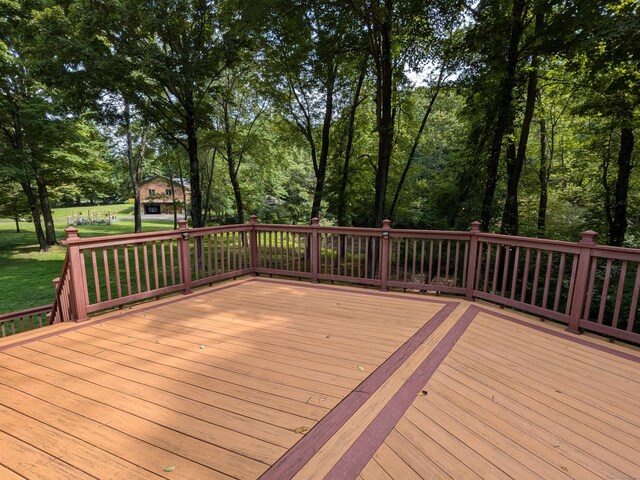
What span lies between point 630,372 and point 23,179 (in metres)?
15.0

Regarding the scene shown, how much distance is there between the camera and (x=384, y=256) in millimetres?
4676

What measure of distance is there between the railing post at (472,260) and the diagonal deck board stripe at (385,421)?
4.81 feet

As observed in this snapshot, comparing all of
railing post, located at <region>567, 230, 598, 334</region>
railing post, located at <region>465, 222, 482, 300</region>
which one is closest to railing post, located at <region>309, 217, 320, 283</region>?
railing post, located at <region>465, 222, 482, 300</region>

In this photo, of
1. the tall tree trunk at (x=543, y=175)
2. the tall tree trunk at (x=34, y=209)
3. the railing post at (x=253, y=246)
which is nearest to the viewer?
the railing post at (x=253, y=246)

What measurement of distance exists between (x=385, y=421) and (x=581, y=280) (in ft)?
8.78

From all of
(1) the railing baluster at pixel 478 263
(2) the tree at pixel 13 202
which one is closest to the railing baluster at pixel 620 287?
(1) the railing baluster at pixel 478 263

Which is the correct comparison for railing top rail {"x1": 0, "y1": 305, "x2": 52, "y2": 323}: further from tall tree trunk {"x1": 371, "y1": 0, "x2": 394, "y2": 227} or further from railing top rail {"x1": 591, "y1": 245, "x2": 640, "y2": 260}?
railing top rail {"x1": 591, "y1": 245, "x2": 640, "y2": 260}

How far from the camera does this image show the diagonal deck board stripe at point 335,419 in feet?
5.21

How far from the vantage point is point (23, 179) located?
1051cm

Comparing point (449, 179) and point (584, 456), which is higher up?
point (449, 179)

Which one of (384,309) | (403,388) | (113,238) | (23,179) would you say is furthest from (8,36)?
(403,388)

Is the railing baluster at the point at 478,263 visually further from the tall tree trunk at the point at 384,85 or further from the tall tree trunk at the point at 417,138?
the tall tree trunk at the point at 417,138

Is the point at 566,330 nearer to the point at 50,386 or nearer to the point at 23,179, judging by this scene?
the point at 50,386

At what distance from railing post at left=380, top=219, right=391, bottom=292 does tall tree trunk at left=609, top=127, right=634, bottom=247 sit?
603 centimetres
